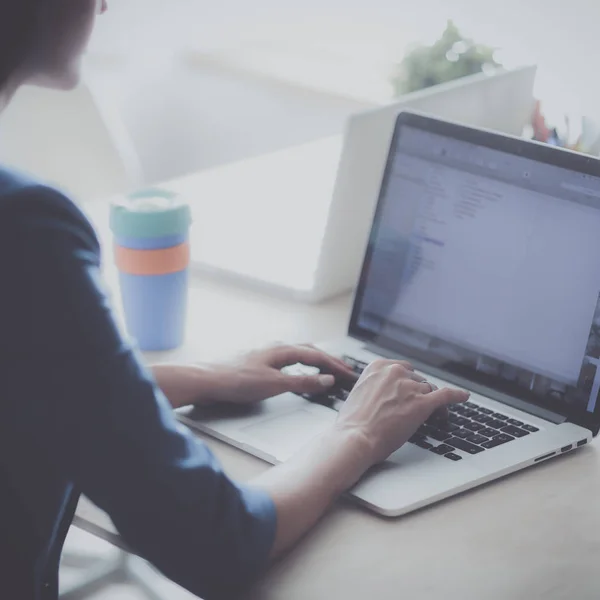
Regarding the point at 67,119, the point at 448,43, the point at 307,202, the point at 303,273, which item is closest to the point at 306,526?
the point at 303,273

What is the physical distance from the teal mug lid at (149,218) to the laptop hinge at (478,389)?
28 cm

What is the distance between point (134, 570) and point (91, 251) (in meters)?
1.01

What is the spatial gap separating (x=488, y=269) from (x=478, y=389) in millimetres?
139

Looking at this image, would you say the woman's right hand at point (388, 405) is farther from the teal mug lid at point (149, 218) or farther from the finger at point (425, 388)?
the teal mug lid at point (149, 218)

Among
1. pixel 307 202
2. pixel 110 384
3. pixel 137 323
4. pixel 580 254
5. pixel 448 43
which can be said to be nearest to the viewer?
pixel 110 384

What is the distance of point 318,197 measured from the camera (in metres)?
1.52

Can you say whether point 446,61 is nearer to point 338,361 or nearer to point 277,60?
point 338,361

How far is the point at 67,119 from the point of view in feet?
6.50

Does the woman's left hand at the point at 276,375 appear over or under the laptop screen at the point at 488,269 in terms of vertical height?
under

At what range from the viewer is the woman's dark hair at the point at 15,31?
0.69m

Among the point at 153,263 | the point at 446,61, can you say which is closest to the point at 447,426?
the point at 153,263

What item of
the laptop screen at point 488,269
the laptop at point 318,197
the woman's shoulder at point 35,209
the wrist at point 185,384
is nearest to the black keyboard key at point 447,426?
the laptop screen at point 488,269

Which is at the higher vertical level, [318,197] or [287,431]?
[318,197]

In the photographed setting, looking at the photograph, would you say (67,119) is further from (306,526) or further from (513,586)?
(513,586)
